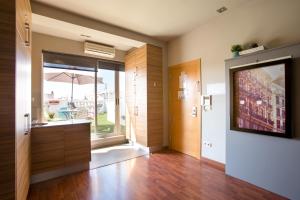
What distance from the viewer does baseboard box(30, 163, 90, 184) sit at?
2.59 meters

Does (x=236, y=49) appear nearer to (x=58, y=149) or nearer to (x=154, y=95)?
(x=154, y=95)

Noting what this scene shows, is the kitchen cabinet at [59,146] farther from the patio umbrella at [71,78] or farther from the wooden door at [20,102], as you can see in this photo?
the patio umbrella at [71,78]

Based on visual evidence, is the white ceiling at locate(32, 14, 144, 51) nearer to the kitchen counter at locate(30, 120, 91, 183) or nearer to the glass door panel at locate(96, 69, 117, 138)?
the glass door panel at locate(96, 69, 117, 138)

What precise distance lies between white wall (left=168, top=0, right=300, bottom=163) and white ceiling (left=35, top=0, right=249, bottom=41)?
207mm

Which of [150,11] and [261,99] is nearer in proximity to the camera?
[261,99]

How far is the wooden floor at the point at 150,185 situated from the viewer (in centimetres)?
221

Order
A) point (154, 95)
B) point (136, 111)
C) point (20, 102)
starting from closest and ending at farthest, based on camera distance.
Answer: point (20, 102)
point (154, 95)
point (136, 111)

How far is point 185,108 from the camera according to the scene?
12.6 feet

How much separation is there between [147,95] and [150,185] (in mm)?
2035

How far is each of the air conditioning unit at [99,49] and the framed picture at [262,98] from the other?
9.97 feet

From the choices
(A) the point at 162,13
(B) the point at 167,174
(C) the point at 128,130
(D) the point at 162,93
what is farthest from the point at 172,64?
(B) the point at 167,174

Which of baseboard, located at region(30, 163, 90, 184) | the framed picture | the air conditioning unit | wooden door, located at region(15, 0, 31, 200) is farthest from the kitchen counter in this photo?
the framed picture

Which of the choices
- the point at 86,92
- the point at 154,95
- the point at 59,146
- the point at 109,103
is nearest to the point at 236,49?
the point at 154,95

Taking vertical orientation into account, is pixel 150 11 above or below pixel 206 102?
above
